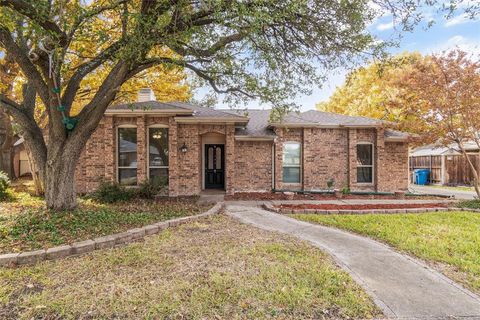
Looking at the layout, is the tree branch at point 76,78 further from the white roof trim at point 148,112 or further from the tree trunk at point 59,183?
the white roof trim at point 148,112

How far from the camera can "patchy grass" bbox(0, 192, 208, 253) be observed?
4.76 m

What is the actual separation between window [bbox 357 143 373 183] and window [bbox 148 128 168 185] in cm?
871

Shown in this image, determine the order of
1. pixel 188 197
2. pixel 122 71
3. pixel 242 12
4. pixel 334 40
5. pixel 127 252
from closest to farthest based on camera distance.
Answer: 1. pixel 127 252
2. pixel 242 12
3. pixel 122 71
4. pixel 334 40
5. pixel 188 197

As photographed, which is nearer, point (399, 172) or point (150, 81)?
point (399, 172)

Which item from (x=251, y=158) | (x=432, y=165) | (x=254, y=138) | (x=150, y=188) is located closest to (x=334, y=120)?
(x=254, y=138)

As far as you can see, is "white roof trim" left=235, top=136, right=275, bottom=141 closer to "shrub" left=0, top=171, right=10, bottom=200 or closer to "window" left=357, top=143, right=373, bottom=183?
"window" left=357, top=143, right=373, bottom=183

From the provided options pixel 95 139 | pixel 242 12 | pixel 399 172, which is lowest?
pixel 399 172

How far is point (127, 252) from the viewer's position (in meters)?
4.48

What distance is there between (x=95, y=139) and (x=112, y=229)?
6.53 meters

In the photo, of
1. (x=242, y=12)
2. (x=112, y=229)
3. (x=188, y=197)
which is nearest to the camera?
(x=242, y=12)

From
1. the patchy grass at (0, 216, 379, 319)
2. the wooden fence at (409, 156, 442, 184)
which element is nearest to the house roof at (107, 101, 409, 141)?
the patchy grass at (0, 216, 379, 319)

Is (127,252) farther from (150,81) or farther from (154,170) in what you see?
(150,81)

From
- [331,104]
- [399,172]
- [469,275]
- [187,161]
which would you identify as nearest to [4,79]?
[187,161]

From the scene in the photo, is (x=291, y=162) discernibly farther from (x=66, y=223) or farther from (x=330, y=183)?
(x=66, y=223)
